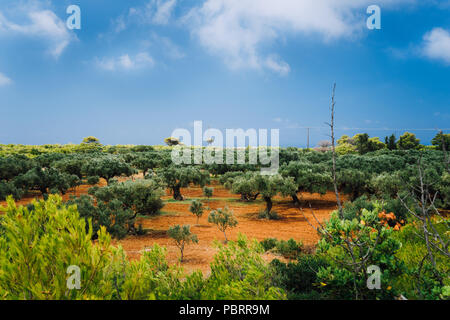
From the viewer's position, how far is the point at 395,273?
434 cm

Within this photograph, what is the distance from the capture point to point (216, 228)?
14.7 m

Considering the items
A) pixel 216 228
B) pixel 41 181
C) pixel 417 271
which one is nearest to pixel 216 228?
pixel 216 228

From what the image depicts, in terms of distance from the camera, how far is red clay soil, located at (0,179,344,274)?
36.0ft

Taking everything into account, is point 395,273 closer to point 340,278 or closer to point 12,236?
point 340,278

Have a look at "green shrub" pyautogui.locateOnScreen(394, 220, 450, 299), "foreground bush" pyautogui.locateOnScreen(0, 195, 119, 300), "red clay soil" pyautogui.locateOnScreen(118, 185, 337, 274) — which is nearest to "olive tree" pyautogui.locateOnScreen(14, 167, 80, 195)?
"red clay soil" pyautogui.locateOnScreen(118, 185, 337, 274)

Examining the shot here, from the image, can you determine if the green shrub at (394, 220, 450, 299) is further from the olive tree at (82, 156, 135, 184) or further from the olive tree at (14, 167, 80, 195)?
→ the olive tree at (82, 156, 135, 184)

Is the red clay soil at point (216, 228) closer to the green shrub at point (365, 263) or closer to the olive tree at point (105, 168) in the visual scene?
the green shrub at point (365, 263)

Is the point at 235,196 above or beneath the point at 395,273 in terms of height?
beneath

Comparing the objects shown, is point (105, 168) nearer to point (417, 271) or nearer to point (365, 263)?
point (365, 263)

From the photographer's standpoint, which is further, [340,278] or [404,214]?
[404,214]

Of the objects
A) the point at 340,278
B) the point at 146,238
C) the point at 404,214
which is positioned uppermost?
the point at 340,278
